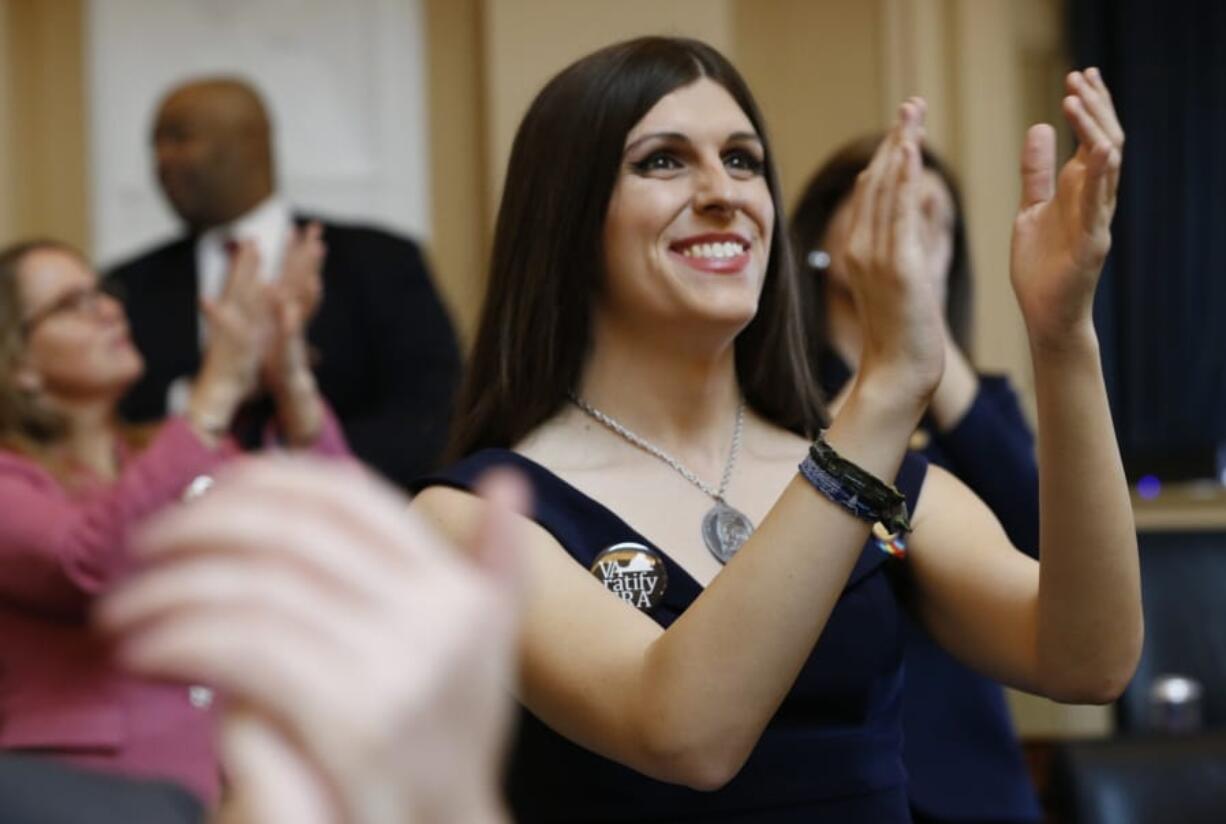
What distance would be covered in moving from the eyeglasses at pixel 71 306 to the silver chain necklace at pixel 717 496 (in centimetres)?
142

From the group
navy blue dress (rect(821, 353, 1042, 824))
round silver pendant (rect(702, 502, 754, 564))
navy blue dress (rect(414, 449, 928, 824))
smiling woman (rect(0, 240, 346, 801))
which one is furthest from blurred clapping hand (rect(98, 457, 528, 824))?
navy blue dress (rect(821, 353, 1042, 824))

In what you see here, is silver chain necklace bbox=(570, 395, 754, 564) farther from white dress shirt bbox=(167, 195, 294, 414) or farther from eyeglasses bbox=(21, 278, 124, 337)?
white dress shirt bbox=(167, 195, 294, 414)

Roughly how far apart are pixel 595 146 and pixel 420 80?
352 centimetres

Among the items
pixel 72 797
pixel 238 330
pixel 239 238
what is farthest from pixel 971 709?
pixel 239 238

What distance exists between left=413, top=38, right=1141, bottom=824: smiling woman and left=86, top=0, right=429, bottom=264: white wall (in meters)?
3.37

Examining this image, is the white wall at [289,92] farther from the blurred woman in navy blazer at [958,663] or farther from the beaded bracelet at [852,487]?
the beaded bracelet at [852,487]

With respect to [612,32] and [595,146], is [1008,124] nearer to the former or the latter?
[612,32]

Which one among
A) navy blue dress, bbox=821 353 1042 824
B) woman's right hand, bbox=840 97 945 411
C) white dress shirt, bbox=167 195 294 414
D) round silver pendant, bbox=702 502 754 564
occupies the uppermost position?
woman's right hand, bbox=840 97 945 411

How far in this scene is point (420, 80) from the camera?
213 inches

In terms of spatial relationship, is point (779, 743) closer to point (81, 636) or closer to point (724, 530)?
point (724, 530)

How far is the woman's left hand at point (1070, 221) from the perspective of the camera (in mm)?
1604

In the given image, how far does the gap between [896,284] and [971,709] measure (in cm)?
127

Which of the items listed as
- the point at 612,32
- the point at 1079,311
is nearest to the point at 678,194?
the point at 1079,311

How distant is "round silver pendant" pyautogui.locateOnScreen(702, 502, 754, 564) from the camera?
1935 millimetres
